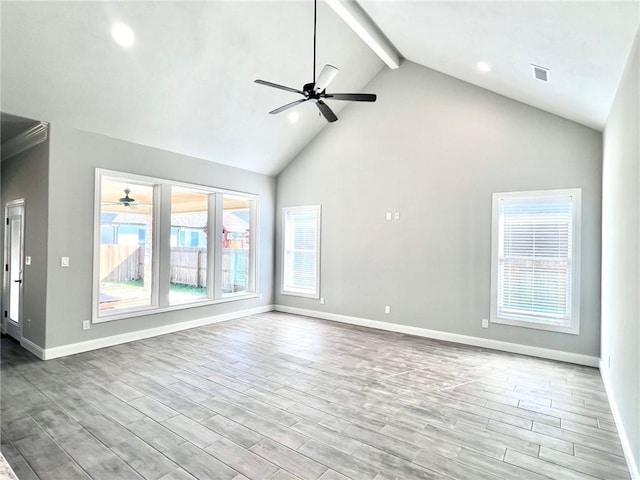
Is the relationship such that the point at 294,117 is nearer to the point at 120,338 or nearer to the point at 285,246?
the point at 285,246

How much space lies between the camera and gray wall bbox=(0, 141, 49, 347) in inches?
175

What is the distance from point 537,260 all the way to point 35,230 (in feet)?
22.4

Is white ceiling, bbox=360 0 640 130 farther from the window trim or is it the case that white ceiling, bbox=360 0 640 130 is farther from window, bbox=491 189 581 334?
the window trim

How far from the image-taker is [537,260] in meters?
4.73

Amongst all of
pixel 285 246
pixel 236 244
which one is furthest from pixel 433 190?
pixel 236 244

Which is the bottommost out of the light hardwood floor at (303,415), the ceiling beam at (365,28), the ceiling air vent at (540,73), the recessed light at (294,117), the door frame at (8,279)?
the light hardwood floor at (303,415)

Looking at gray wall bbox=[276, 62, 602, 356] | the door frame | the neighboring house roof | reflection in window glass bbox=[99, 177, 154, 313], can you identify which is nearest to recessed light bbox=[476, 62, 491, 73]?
gray wall bbox=[276, 62, 602, 356]

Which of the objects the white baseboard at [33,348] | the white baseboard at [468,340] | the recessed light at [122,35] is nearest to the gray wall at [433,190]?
the white baseboard at [468,340]

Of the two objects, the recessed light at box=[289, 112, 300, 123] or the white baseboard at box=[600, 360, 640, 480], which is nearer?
the white baseboard at box=[600, 360, 640, 480]

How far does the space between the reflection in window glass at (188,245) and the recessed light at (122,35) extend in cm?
236

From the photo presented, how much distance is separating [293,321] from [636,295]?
16.7 feet

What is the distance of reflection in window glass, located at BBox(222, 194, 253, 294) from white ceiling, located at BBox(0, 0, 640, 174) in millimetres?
1409

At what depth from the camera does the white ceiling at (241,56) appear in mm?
2939

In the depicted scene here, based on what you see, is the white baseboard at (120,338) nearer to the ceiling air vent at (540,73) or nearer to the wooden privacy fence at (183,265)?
the wooden privacy fence at (183,265)
